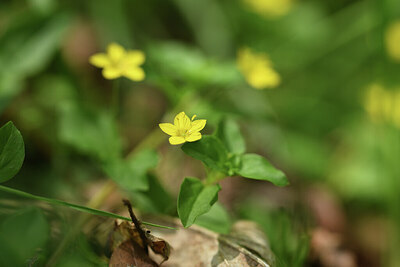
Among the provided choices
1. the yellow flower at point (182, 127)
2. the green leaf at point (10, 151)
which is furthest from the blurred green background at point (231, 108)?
the yellow flower at point (182, 127)

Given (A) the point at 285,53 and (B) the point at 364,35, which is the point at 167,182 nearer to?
(A) the point at 285,53

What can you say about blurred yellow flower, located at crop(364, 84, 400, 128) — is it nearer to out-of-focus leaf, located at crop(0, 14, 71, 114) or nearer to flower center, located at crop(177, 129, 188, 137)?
flower center, located at crop(177, 129, 188, 137)

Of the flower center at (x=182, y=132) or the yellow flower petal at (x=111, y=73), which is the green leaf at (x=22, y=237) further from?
the yellow flower petal at (x=111, y=73)

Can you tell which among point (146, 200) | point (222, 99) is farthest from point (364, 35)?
point (146, 200)

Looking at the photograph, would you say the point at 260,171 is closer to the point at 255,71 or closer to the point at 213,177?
the point at 213,177

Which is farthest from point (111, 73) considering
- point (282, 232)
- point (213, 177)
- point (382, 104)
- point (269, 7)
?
point (269, 7)
